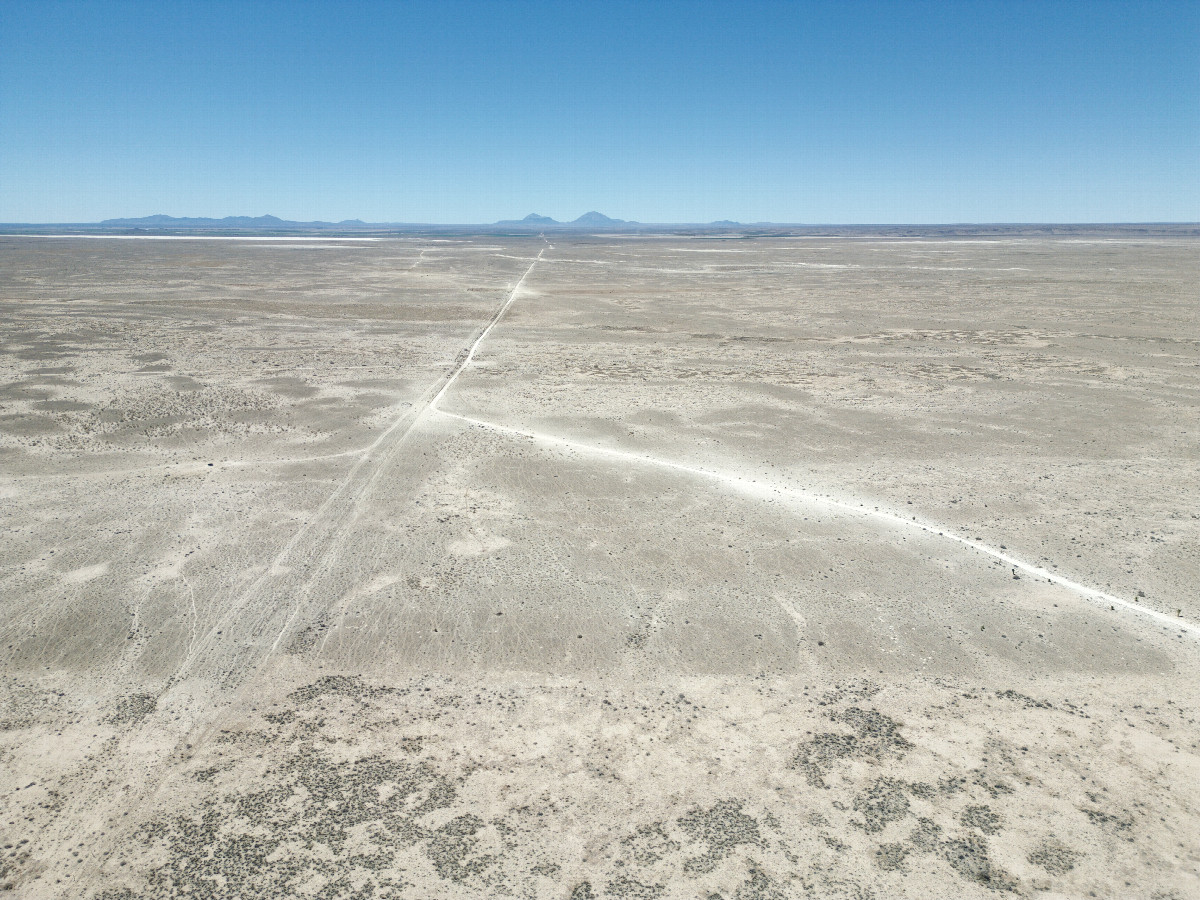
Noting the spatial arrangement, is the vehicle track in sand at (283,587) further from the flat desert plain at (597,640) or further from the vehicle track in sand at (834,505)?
the vehicle track in sand at (834,505)

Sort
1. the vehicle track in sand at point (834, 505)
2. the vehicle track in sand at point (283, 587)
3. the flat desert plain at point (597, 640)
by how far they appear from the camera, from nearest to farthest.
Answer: the flat desert plain at point (597, 640) < the vehicle track in sand at point (283, 587) < the vehicle track in sand at point (834, 505)

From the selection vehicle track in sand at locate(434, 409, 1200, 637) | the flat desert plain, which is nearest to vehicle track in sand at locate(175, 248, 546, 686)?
the flat desert plain

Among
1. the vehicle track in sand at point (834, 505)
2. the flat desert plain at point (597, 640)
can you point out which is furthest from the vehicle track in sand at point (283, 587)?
the vehicle track in sand at point (834, 505)

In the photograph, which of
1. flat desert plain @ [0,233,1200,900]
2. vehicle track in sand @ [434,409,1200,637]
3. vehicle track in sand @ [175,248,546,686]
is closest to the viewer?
flat desert plain @ [0,233,1200,900]

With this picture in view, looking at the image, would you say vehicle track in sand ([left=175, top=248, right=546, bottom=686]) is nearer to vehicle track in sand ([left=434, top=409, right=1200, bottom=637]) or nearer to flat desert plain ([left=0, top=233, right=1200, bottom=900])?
flat desert plain ([left=0, top=233, right=1200, bottom=900])

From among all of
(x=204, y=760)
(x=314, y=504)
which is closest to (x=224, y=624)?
(x=204, y=760)

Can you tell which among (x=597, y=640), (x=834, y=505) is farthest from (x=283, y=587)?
(x=834, y=505)

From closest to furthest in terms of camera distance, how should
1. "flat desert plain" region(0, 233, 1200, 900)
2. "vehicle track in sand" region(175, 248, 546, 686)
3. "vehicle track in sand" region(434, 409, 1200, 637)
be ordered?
"flat desert plain" region(0, 233, 1200, 900) < "vehicle track in sand" region(175, 248, 546, 686) < "vehicle track in sand" region(434, 409, 1200, 637)

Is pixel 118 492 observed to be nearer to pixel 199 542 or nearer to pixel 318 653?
A: pixel 199 542

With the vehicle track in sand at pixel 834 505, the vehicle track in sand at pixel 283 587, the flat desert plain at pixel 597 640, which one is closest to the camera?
the flat desert plain at pixel 597 640
